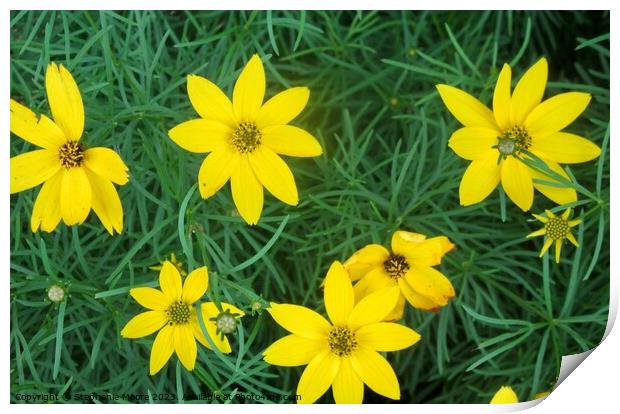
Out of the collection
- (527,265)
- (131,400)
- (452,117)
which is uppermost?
(452,117)

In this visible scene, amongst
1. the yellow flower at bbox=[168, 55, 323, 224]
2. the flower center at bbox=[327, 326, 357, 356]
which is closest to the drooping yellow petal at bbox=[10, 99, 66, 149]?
the yellow flower at bbox=[168, 55, 323, 224]

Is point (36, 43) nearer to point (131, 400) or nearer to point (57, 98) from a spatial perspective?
point (57, 98)

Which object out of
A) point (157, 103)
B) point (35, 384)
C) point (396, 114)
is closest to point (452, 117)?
point (396, 114)

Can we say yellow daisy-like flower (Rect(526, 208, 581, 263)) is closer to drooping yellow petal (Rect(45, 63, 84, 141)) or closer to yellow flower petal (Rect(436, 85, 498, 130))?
yellow flower petal (Rect(436, 85, 498, 130))

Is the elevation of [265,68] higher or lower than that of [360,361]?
higher

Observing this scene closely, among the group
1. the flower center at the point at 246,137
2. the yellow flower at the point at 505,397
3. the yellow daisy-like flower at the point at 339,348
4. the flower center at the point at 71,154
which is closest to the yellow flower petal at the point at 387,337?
the yellow daisy-like flower at the point at 339,348

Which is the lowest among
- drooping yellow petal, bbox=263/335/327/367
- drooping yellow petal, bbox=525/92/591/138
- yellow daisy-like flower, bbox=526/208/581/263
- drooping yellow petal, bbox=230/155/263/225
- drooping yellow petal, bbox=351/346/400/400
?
drooping yellow petal, bbox=351/346/400/400
